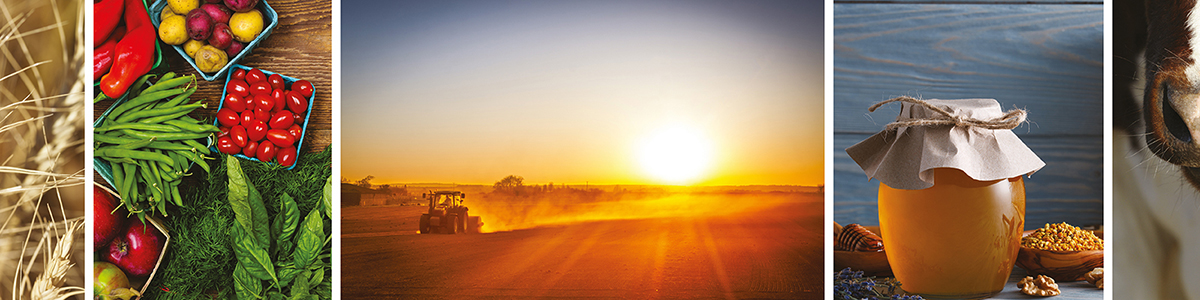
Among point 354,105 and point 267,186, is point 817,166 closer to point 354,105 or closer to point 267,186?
point 354,105

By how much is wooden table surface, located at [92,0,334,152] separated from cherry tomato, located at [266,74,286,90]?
27 millimetres

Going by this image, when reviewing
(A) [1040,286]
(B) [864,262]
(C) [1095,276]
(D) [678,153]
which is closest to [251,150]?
(D) [678,153]

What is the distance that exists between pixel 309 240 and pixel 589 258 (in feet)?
1.93

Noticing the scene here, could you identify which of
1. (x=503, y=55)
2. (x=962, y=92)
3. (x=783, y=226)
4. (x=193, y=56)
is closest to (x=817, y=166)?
(x=783, y=226)

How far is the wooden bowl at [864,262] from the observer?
1.06 m

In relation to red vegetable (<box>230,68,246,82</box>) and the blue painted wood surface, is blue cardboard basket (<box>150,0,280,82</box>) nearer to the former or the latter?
red vegetable (<box>230,68,246,82</box>)

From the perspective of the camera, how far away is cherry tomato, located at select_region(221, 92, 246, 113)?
43.8 inches

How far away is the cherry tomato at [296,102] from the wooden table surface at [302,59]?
0.03 m

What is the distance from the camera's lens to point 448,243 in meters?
1.17

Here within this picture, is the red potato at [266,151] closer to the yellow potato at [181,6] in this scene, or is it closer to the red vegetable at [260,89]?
the red vegetable at [260,89]

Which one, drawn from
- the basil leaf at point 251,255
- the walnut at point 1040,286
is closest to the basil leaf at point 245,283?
the basil leaf at point 251,255

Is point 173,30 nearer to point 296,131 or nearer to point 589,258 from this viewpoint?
point 296,131

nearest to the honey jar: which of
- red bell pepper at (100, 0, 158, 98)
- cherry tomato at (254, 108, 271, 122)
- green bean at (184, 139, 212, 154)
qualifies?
cherry tomato at (254, 108, 271, 122)

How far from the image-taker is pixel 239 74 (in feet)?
3.70
